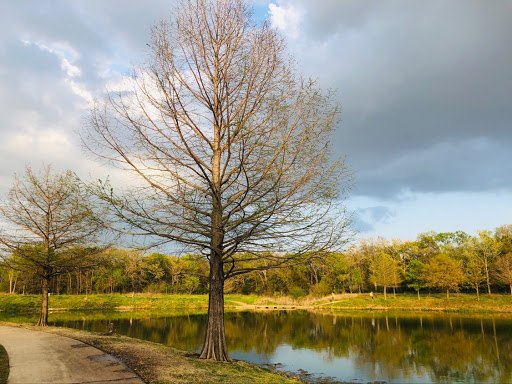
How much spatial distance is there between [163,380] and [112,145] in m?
5.86

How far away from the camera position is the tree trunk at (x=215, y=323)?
396 inches

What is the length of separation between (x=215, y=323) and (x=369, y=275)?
59721 millimetres

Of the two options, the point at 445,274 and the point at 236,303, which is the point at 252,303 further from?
the point at 445,274

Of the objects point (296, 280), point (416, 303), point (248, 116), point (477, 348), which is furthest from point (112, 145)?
point (296, 280)

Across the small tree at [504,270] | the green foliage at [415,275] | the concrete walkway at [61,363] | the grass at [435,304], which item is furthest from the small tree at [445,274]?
the concrete walkway at [61,363]

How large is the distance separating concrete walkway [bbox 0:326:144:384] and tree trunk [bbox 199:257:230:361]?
247cm

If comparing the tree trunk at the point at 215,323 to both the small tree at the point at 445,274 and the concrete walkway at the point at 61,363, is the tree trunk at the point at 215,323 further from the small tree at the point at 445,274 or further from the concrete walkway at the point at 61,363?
the small tree at the point at 445,274

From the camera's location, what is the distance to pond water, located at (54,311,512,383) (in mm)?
15945

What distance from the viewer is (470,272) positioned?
2157 inches

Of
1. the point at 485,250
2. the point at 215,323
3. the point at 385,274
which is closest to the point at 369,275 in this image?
the point at 385,274

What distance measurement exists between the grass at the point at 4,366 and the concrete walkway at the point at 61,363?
9 centimetres

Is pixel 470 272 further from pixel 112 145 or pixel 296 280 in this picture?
pixel 112 145

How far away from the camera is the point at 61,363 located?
863cm

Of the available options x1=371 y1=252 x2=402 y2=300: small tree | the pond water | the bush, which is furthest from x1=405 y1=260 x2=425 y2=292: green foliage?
the pond water
